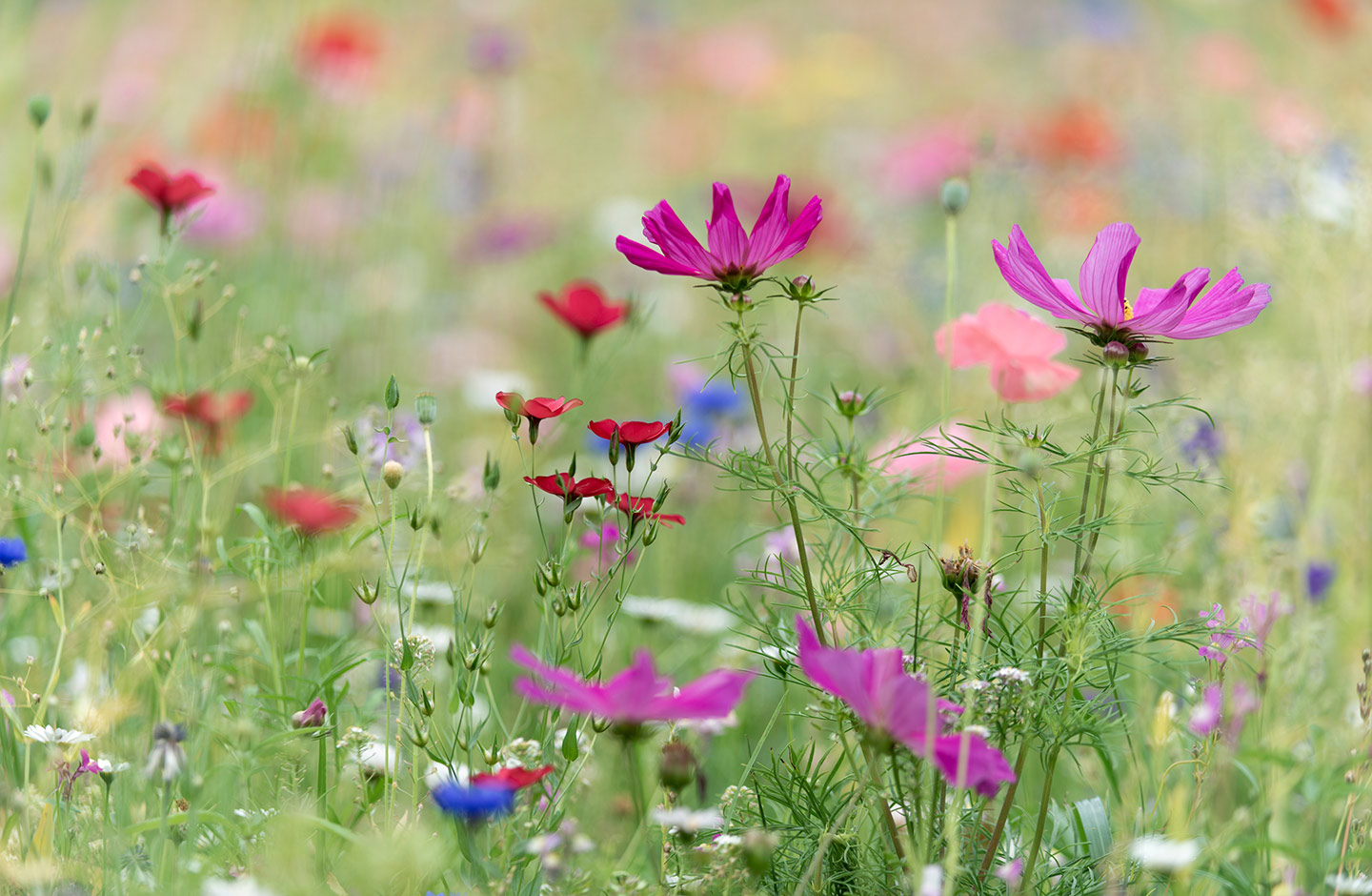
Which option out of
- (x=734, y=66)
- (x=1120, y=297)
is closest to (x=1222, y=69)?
(x=734, y=66)

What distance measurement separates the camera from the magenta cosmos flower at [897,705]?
2.10ft

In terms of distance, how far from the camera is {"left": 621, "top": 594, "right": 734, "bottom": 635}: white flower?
1.21 metres

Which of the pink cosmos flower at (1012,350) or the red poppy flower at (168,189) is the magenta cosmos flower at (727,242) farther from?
the red poppy flower at (168,189)

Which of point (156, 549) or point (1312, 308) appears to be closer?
point (156, 549)

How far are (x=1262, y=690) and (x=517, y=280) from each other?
7.39 feet

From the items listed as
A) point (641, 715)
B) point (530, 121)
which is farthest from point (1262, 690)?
point (530, 121)

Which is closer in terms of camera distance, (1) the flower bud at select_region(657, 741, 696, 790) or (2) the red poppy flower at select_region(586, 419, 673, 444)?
(1) the flower bud at select_region(657, 741, 696, 790)

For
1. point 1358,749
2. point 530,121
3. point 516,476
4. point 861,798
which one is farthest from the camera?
point 530,121

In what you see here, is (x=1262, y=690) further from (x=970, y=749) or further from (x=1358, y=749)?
(x=970, y=749)

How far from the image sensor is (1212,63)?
329 cm

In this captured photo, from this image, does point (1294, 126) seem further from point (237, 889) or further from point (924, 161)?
point (237, 889)

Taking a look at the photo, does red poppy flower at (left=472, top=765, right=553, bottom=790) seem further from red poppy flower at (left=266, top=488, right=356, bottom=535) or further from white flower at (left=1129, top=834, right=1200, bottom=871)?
white flower at (left=1129, top=834, right=1200, bottom=871)

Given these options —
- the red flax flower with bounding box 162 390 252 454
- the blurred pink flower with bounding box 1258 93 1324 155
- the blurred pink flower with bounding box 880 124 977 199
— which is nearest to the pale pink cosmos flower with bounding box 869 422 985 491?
the red flax flower with bounding box 162 390 252 454

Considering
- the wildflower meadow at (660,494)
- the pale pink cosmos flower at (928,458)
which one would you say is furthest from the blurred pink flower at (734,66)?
the pale pink cosmos flower at (928,458)
